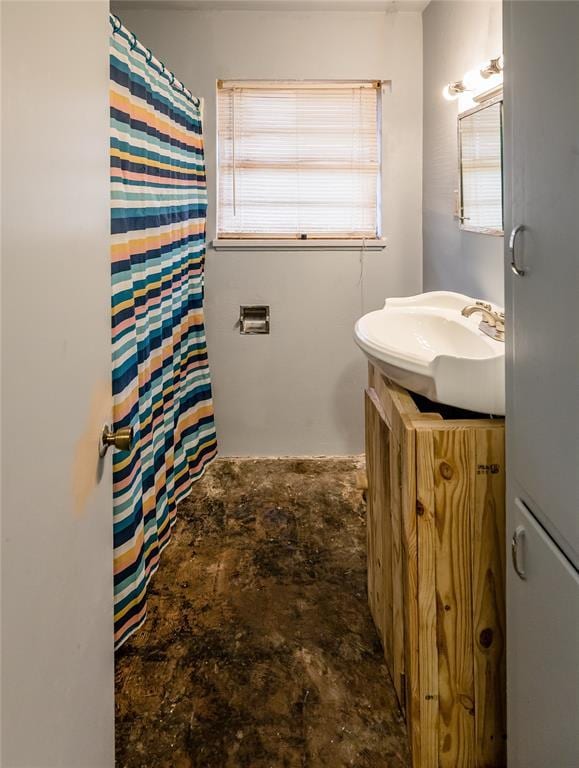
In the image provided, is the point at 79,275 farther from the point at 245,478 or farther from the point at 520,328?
the point at 245,478

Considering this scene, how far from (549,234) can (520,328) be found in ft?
0.63

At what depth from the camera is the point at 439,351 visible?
2.21 metres

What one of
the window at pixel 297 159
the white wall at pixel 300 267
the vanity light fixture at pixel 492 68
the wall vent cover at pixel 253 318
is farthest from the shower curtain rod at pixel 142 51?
the vanity light fixture at pixel 492 68

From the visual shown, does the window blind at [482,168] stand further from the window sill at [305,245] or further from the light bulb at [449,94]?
the window sill at [305,245]

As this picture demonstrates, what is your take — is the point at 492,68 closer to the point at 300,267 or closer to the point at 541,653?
the point at 300,267

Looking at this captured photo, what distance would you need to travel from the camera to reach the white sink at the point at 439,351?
144 cm

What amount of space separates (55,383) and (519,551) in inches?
32.8

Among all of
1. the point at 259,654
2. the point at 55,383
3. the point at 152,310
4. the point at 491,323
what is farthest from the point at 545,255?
the point at 152,310

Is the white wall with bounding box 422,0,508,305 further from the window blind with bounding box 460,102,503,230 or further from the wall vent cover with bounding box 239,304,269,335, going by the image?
the wall vent cover with bounding box 239,304,269,335

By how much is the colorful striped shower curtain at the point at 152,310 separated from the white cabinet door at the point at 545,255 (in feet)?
3.91

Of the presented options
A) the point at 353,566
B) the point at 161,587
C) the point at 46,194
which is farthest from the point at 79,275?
the point at 353,566

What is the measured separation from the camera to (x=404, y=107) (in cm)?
341

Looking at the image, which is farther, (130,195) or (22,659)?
(130,195)

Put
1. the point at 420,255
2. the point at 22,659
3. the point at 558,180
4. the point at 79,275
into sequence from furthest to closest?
the point at 420,255 < the point at 79,275 < the point at 558,180 < the point at 22,659
